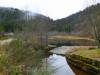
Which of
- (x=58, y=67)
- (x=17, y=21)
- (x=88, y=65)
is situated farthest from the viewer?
(x=17, y=21)

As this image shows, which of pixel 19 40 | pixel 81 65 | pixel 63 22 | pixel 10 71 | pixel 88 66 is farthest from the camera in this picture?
pixel 63 22

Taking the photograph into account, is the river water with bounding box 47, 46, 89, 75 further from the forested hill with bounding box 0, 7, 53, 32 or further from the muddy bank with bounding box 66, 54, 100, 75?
the forested hill with bounding box 0, 7, 53, 32

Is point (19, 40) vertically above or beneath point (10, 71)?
above

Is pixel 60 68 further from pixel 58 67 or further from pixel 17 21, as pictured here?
pixel 17 21

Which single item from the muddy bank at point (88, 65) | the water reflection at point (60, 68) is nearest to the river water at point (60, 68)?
the water reflection at point (60, 68)

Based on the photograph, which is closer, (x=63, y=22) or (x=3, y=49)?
(x=3, y=49)

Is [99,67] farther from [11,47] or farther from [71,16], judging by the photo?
[71,16]

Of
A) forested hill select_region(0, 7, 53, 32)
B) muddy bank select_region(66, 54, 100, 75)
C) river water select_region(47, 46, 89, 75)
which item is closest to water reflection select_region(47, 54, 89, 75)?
river water select_region(47, 46, 89, 75)

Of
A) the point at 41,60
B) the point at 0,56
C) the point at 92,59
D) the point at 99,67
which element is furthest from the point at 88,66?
the point at 0,56

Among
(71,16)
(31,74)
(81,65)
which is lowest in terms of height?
(81,65)

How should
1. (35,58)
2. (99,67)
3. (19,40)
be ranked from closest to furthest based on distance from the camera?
1. (35,58)
2. (19,40)
3. (99,67)

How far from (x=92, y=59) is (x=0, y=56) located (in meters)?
11.0

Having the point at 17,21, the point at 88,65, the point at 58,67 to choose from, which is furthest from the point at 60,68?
the point at 17,21

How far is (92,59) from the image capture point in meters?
17.0
